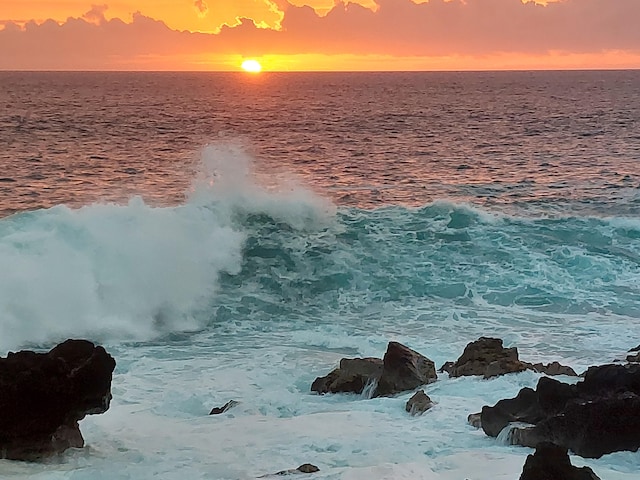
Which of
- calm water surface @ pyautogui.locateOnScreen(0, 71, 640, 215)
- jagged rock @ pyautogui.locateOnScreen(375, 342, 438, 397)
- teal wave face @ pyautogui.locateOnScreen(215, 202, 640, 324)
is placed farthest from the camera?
calm water surface @ pyautogui.locateOnScreen(0, 71, 640, 215)

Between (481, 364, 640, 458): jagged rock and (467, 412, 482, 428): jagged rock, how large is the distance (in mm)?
250

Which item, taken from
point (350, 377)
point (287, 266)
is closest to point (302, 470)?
point (350, 377)

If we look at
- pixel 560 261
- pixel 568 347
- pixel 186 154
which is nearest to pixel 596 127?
pixel 186 154

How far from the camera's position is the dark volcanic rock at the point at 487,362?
11.3m

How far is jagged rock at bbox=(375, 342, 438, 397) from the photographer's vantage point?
10922 mm

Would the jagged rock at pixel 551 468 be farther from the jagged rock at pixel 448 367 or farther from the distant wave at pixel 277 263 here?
the distant wave at pixel 277 263

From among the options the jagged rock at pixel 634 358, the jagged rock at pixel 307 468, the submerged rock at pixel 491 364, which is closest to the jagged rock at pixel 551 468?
the jagged rock at pixel 307 468

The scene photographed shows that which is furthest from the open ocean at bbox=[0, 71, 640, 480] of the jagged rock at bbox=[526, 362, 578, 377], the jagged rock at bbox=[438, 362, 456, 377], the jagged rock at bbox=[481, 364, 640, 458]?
the jagged rock at bbox=[438, 362, 456, 377]

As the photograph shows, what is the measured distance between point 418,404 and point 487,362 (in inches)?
83.0

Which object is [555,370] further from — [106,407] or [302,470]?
[106,407]

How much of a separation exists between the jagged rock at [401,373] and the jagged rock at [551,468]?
176 inches

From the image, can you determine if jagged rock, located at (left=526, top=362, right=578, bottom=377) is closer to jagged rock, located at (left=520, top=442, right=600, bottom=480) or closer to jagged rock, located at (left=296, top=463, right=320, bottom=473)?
jagged rock, located at (left=296, top=463, right=320, bottom=473)

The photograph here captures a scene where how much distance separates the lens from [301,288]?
61.3 feet

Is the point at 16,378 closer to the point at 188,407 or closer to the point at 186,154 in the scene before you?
the point at 188,407
